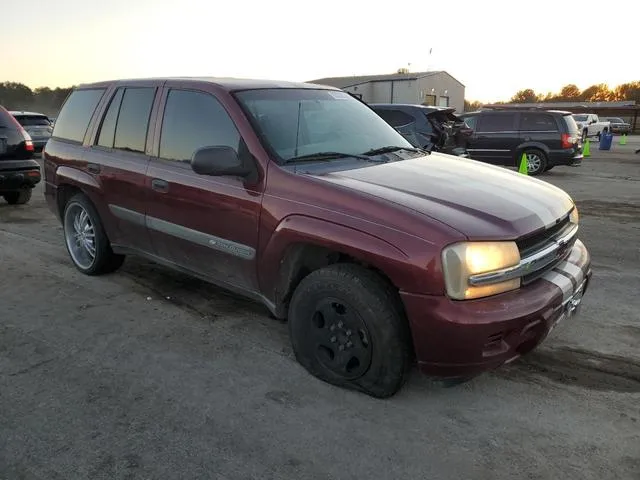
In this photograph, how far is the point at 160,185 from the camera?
404 centimetres

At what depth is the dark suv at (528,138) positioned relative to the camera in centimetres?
1422

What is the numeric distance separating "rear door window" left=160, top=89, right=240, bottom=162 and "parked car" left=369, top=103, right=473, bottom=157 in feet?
20.3

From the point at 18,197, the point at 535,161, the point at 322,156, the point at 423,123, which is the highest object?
the point at 423,123

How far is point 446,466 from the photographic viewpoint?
2531 millimetres

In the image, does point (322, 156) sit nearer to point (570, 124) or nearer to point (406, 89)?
point (570, 124)

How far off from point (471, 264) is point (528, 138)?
43.3 feet

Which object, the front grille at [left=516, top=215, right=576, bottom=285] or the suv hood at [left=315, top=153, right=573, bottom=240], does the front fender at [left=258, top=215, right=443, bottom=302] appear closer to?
→ the suv hood at [left=315, top=153, right=573, bottom=240]

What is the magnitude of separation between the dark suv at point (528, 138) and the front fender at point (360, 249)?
1260 centimetres

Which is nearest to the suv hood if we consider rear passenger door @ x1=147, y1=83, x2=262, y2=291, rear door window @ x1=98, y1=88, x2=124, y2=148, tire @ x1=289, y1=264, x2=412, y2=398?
tire @ x1=289, y1=264, x2=412, y2=398

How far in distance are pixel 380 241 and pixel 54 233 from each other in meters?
5.66

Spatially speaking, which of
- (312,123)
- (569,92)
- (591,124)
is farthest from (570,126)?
(569,92)

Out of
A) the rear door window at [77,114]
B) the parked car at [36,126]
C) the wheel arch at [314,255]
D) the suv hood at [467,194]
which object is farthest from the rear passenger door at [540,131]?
the parked car at [36,126]

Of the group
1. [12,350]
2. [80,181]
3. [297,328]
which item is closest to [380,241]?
[297,328]

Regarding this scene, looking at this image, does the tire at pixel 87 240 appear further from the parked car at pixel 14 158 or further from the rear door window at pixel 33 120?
the rear door window at pixel 33 120
